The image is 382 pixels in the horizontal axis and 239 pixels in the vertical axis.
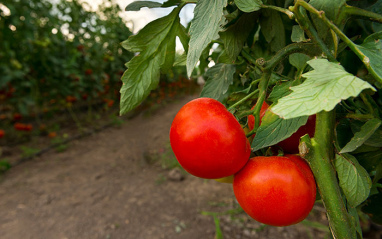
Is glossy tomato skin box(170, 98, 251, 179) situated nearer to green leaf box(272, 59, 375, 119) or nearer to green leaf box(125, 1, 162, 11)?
green leaf box(272, 59, 375, 119)

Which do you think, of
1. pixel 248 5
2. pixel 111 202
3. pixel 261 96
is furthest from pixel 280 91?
pixel 111 202

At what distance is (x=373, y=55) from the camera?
0.33 m

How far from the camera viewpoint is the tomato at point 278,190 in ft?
1.29

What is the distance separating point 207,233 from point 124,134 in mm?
2986

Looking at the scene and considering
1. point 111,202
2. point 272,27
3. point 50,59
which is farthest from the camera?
point 50,59

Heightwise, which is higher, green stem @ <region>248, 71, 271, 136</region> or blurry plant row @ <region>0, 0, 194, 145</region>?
green stem @ <region>248, 71, 271, 136</region>

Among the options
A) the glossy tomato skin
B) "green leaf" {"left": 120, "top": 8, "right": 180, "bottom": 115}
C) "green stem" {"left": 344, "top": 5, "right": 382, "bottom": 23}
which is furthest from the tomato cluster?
"green stem" {"left": 344, "top": 5, "right": 382, "bottom": 23}

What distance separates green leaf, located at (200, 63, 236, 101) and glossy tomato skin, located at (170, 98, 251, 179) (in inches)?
5.1

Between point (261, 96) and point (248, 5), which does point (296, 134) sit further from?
point (248, 5)

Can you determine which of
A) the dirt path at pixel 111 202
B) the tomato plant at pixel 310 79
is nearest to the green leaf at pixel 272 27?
the tomato plant at pixel 310 79

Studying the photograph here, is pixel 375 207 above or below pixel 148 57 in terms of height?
below

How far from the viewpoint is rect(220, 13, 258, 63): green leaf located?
47cm

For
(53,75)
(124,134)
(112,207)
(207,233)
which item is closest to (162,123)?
(124,134)

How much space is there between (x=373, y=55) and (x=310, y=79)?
97mm
